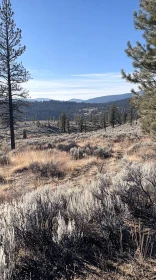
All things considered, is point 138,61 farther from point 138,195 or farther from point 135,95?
point 138,195

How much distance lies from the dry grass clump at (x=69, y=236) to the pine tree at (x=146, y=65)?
4254mm

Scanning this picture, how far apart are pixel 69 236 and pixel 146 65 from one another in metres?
6.68

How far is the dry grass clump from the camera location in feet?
7.11

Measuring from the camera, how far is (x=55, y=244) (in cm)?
247

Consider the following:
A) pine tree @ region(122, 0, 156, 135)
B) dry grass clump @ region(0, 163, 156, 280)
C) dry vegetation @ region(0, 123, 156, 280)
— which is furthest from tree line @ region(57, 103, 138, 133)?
dry grass clump @ region(0, 163, 156, 280)

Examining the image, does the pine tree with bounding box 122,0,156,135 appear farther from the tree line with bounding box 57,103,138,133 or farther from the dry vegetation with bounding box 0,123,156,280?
the tree line with bounding box 57,103,138,133

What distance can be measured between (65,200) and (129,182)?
1.20 metres

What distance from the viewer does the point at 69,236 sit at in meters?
2.56

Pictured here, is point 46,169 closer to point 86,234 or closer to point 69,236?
point 86,234

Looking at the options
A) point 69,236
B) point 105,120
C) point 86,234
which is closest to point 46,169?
point 86,234

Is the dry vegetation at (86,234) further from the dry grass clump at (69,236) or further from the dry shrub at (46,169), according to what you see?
the dry shrub at (46,169)

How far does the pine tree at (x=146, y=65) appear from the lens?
23.3 feet

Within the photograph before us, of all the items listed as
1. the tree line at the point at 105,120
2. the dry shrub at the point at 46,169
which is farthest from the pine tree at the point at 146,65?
the tree line at the point at 105,120

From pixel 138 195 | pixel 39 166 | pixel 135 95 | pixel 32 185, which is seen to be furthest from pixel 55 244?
pixel 135 95
